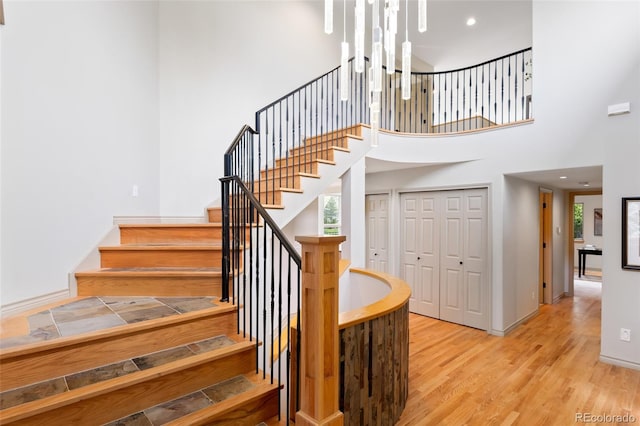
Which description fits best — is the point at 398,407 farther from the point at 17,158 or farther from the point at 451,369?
the point at 17,158

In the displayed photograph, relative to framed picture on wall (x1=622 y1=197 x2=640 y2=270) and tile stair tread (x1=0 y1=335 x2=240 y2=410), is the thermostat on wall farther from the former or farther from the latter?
tile stair tread (x1=0 y1=335 x2=240 y2=410)

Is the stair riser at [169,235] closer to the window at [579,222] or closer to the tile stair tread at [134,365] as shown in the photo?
the tile stair tread at [134,365]

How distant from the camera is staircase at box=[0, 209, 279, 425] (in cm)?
147

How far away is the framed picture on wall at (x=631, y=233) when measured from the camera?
335 cm

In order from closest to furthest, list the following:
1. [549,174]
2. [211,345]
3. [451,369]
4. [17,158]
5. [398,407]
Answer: [211,345]
[17,158]
[398,407]
[451,369]
[549,174]

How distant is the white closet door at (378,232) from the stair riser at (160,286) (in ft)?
12.6

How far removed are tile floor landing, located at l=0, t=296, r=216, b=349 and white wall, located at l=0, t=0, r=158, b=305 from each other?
0.40 m

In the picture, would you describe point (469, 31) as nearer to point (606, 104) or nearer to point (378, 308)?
point (606, 104)

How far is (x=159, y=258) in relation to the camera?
283 centimetres

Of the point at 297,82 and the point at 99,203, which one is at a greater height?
the point at 297,82

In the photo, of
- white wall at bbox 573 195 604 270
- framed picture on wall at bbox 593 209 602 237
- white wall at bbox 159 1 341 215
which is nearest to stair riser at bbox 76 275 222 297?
white wall at bbox 159 1 341 215

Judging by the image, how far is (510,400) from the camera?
2.82 m

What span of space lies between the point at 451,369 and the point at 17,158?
4.24 m

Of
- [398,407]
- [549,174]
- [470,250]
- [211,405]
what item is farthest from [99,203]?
[549,174]
